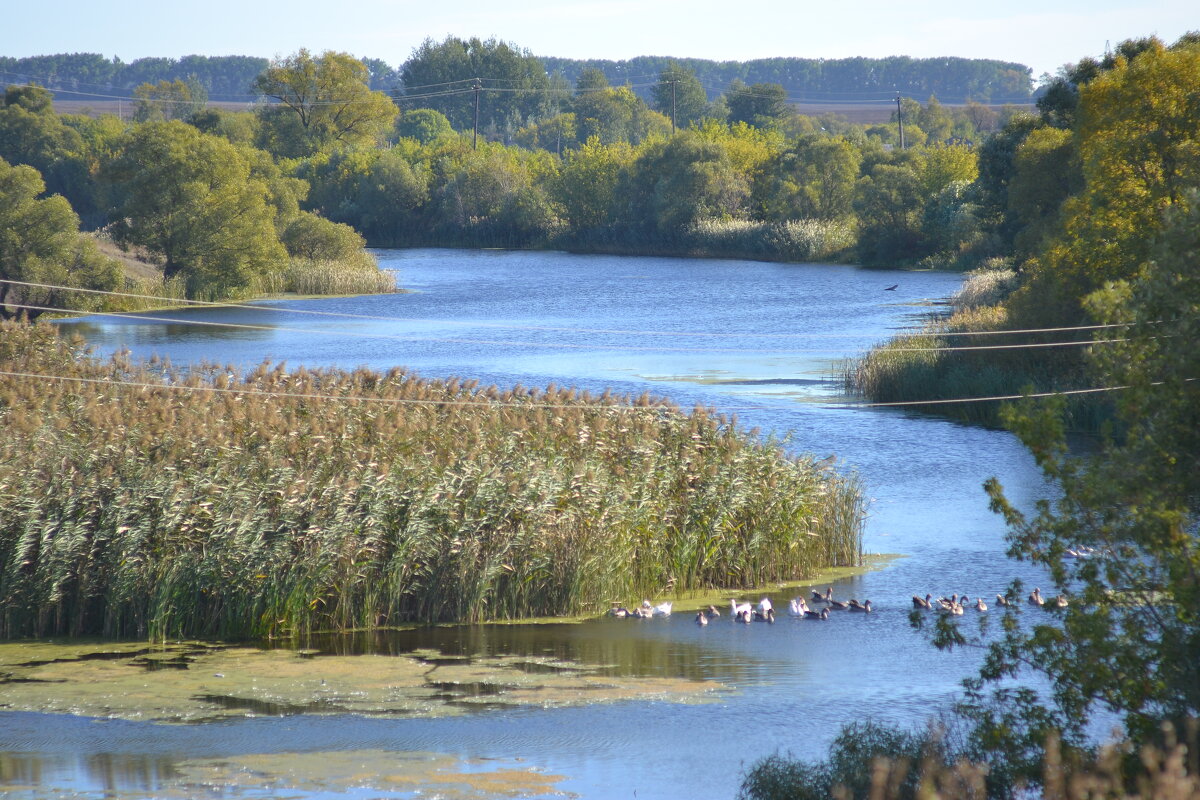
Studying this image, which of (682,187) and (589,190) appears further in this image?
(589,190)

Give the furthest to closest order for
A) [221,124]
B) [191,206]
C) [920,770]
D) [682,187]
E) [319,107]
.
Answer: [319,107] → [221,124] → [682,187] → [191,206] → [920,770]

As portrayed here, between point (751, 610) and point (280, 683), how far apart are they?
5209 millimetres

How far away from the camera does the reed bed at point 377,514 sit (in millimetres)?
13477

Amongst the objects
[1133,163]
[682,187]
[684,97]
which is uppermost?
[684,97]

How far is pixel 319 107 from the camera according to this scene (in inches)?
4577

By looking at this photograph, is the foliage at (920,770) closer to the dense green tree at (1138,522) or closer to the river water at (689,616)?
the dense green tree at (1138,522)

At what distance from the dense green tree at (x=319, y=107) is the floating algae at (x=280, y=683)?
10530 cm

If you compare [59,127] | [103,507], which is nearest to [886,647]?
[103,507]

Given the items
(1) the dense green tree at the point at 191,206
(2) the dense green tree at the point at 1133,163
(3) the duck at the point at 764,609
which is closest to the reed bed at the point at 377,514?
(3) the duck at the point at 764,609

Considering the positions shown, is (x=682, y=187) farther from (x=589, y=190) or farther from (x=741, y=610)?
(x=741, y=610)

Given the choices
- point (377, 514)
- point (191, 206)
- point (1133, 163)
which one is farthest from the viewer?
point (191, 206)

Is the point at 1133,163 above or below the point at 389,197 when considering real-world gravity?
below

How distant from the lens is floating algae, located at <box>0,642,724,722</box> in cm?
1157

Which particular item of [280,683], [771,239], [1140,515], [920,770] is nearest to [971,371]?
[280,683]
